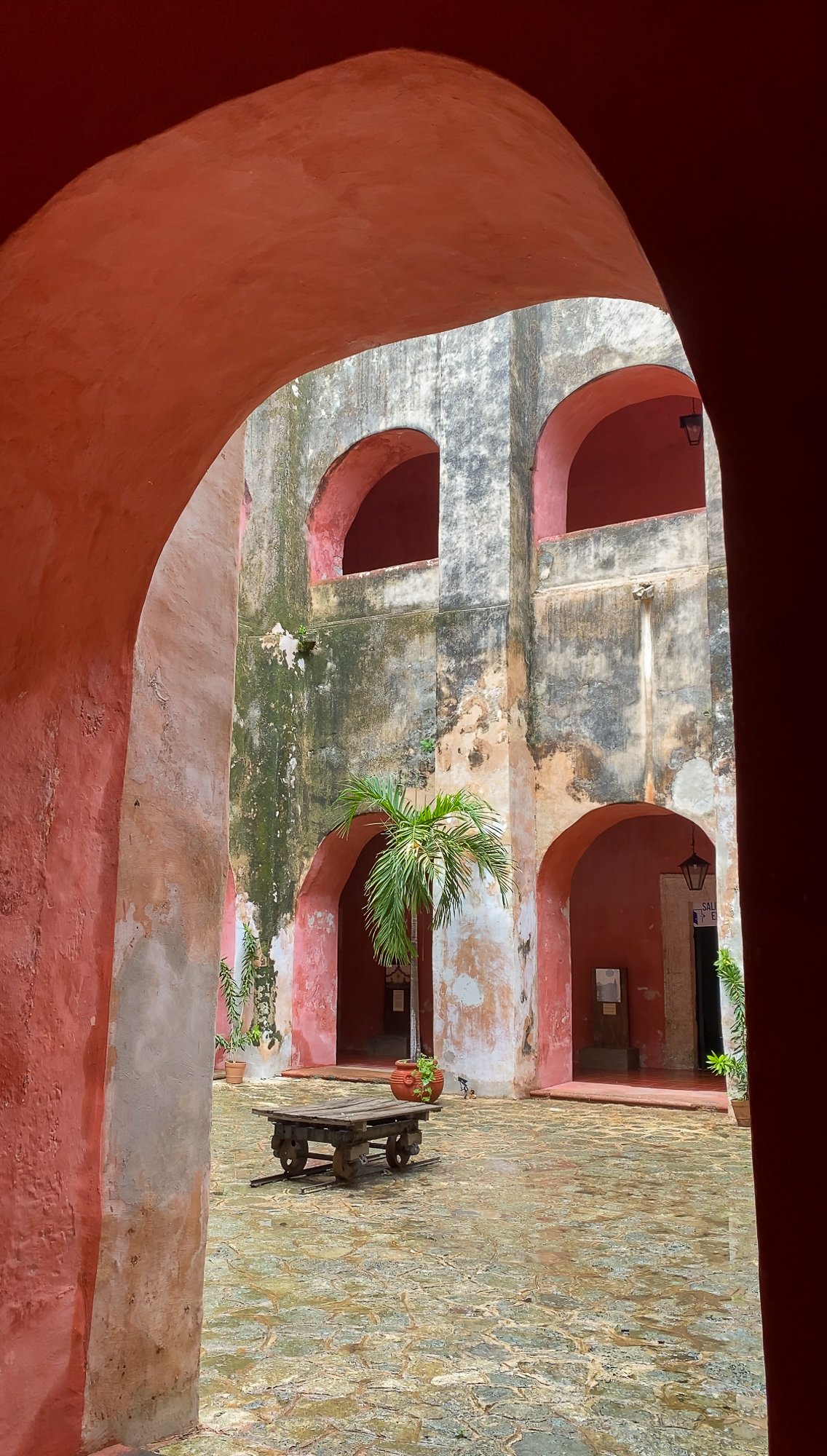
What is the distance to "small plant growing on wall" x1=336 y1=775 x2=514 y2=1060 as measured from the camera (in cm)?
1019

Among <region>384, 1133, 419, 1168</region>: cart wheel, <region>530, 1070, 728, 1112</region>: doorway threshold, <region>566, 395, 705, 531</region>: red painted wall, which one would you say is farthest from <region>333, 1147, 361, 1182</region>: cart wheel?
<region>566, 395, 705, 531</region>: red painted wall

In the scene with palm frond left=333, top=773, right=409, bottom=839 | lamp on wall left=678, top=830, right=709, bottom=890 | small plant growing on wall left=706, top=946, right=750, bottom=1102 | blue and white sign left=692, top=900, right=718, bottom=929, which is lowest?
small plant growing on wall left=706, top=946, right=750, bottom=1102

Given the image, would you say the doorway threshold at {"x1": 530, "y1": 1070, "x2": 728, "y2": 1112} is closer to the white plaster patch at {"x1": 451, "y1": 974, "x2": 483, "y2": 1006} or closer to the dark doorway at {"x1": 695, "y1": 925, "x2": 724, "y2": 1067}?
the dark doorway at {"x1": 695, "y1": 925, "x2": 724, "y2": 1067}

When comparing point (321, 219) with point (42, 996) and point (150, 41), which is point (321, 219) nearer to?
point (150, 41)

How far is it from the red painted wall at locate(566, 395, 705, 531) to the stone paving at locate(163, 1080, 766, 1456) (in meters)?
10.3

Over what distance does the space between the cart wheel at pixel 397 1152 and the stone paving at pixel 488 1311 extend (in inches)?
4.4

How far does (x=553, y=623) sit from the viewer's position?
11.7m

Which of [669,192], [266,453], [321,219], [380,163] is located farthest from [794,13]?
[266,453]

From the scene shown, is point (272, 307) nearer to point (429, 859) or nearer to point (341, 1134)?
point (341, 1134)

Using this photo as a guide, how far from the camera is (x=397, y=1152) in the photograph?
7.38 meters

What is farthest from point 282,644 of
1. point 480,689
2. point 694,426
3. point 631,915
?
point 631,915

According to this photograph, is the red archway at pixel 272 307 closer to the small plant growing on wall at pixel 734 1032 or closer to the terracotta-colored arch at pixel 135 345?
the terracotta-colored arch at pixel 135 345

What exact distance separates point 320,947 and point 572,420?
260 inches

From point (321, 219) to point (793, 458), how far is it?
1.28 meters
